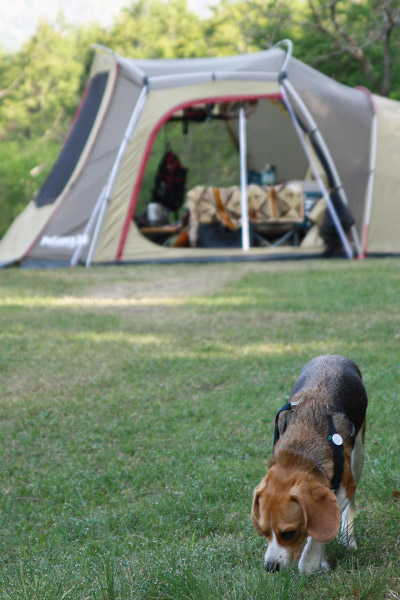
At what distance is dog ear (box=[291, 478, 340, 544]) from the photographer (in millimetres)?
2408

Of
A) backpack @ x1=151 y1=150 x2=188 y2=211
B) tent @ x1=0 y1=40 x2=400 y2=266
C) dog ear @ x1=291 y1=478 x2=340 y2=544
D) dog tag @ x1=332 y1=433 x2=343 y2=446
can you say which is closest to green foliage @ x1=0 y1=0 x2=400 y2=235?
backpack @ x1=151 y1=150 x2=188 y2=211

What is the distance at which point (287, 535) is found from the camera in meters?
2.52

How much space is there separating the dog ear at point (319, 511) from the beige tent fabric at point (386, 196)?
9.61 m

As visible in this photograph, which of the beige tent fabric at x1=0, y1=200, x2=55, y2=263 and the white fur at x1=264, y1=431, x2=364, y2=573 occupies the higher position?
the beige tent fabric at x1=0, y1=200, x2=55, y2=263

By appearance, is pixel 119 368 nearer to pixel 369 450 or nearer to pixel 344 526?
pixel 369 450

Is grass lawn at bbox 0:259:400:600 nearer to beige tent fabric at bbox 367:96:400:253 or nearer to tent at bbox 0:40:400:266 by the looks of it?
tent at bbox 0:40:400:266

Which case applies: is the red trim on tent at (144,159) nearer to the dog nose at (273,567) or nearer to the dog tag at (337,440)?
the dog tag at (337,440)

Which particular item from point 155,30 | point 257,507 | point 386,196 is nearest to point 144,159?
point 386,196

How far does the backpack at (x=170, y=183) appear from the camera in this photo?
47.4ft

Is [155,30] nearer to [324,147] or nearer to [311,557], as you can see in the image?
[324,147]

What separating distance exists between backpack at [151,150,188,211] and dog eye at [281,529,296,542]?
12292 mm

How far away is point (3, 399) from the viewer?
16.4 ft

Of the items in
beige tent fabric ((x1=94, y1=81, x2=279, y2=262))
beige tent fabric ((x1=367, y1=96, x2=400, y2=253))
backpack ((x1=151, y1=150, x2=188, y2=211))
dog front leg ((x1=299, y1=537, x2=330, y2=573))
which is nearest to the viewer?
dog front leg ((x1=299, y1=537, x2=330, y2=573))

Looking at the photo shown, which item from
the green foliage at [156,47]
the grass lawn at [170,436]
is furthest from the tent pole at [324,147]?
the green foliage at [156,47]
